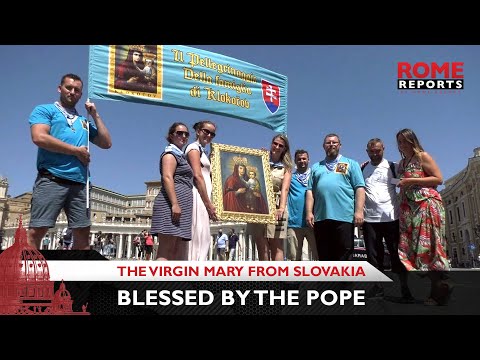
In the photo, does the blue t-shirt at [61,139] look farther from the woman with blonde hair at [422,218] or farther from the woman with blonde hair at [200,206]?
the woman with blonde hair at [422,218]

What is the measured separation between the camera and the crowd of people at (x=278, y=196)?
325cm

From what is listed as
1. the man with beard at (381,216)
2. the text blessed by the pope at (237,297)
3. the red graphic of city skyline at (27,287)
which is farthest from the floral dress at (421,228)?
the red graphic of city skyline at (27,287)

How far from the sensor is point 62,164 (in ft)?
10.6

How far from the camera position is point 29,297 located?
2.64 m

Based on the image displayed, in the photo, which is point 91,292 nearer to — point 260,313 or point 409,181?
point 260,313

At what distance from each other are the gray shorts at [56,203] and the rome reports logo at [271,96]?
120 inches

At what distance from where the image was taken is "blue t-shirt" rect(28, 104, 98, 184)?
321 centimetres

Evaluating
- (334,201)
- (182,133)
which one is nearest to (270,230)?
(334,201)

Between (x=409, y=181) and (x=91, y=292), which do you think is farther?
(x=409, y=181)

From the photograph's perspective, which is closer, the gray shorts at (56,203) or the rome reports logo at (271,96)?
the gray shorts at (56,203)

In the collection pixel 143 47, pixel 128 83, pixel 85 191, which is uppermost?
pixel 143 47

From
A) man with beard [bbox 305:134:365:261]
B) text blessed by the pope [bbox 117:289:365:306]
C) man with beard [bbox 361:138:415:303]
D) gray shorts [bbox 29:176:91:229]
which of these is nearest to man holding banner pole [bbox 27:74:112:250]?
gray shorts [bbox 29:176:91:229]
